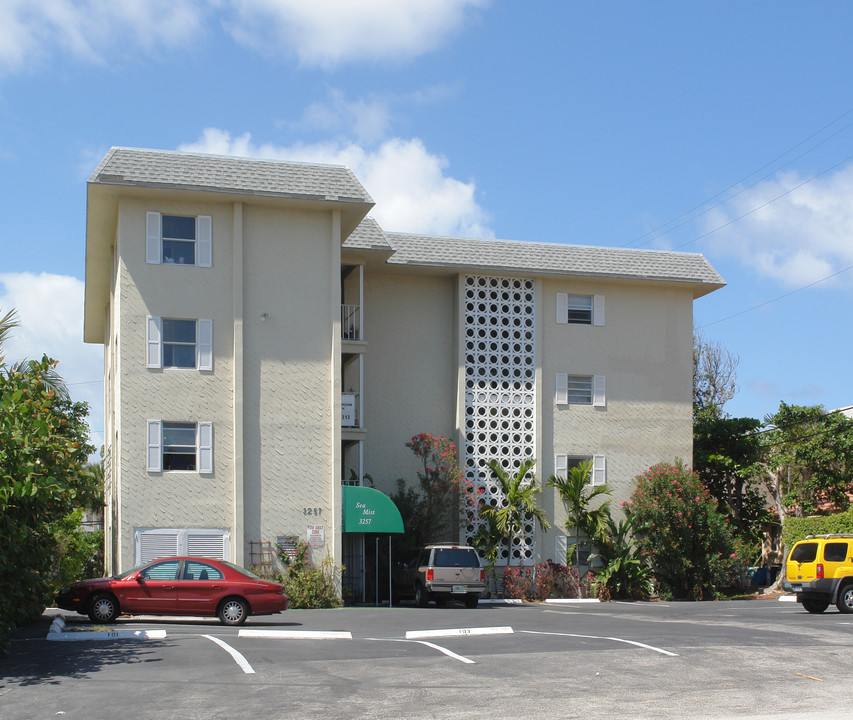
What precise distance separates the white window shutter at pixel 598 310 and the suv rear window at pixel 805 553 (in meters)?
10.8

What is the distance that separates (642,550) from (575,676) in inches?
761

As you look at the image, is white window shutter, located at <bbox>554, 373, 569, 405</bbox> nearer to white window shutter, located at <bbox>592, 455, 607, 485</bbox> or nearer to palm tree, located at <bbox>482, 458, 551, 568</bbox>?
white window shutter, located at <bbox>592, 455, 607, 485</bbox>

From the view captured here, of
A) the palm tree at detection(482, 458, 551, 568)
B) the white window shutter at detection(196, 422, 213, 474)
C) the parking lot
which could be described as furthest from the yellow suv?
the white window shutter at detection(196, 422, 213, 474)

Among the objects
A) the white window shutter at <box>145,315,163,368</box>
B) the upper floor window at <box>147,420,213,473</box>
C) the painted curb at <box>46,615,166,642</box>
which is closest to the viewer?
the painted curb at <box>46,615,166,642</box>

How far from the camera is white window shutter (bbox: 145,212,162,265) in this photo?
88.1 ft

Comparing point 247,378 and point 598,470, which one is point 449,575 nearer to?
point 247,378

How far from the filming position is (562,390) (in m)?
33.4

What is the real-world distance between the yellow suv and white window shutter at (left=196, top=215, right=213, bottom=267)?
1654 cm

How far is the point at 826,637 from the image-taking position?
17953 millimetres

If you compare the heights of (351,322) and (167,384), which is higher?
(351,322)

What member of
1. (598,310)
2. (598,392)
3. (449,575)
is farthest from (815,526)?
(449,575)

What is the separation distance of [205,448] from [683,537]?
14682mm

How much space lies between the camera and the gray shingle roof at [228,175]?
26.4 m

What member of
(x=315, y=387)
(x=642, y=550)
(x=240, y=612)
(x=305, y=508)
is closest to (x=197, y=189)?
(x=315, y=387)
